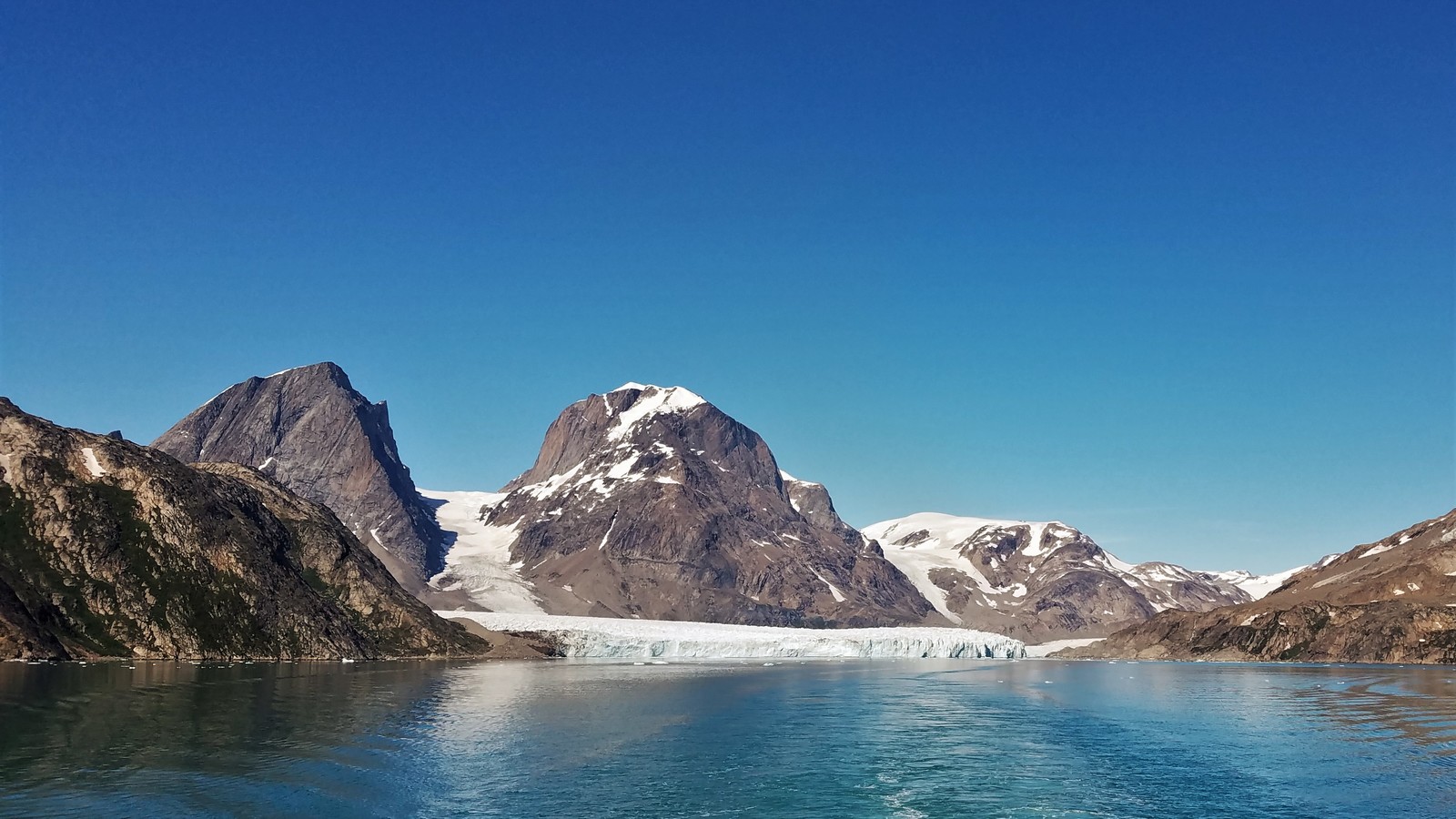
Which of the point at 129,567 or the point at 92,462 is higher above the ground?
the point at 92,462

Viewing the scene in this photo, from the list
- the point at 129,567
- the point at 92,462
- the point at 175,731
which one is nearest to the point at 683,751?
the point at 175,731

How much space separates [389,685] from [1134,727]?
269ft

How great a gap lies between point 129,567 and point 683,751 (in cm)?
13150

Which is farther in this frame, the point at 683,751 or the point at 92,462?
the point at 92,462

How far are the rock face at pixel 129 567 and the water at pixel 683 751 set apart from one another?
1056 inches

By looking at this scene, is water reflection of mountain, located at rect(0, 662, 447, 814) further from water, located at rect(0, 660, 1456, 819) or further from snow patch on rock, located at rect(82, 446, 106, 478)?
snow patch on rock, located at rect(82, 446, 106, 478)

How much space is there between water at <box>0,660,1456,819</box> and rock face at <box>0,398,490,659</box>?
26810 millimetres

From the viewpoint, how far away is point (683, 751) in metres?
72.6

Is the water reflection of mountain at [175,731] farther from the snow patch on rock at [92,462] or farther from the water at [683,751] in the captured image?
the snow patch on rock at [92,462]

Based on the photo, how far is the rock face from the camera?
152625 mm

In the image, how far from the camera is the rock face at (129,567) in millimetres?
152625

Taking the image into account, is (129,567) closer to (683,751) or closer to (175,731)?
(175,731)

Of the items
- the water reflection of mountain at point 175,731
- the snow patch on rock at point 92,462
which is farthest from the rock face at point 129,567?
the water reflection of mountain at point 175,731

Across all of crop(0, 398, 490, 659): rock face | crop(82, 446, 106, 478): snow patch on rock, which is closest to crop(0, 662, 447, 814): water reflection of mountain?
crop(0, 398, 490, 659): rock face
